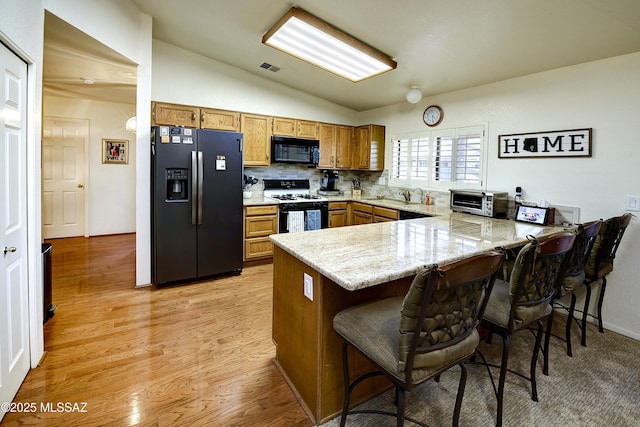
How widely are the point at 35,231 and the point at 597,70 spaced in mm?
4625

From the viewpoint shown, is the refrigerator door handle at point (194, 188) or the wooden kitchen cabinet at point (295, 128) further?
the wooden kitchen cabinet at point (295, 128)

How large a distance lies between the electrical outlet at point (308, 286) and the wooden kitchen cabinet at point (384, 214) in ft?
8.86

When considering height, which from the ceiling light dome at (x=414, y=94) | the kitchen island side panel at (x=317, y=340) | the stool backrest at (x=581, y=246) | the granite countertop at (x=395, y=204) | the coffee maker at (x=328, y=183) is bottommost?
the kitchen island side panel at (x=317, y=340)

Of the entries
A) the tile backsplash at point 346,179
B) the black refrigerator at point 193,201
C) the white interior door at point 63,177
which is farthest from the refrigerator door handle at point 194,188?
the white interior door at point 63,177

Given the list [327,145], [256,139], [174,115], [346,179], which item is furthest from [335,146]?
[174,115]

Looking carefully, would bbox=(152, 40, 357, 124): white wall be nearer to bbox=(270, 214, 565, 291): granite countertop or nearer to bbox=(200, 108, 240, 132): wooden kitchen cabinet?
bbox=(200, 108, 240, 132): wooden kitchen cabinet

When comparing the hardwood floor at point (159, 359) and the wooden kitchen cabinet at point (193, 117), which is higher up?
the wooden kitchen cabinet at point (193, 117)

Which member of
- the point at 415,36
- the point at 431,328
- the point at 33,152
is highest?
the point at 415,36

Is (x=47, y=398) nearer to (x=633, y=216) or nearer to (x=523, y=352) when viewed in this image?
(x=523, y=352)

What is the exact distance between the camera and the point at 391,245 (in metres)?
1.94

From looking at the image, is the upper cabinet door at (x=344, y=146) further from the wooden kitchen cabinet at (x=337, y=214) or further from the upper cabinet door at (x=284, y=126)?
the upper cabinet door at (x=284, y=126)

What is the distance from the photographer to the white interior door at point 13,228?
164 cm

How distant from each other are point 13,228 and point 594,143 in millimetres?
4421

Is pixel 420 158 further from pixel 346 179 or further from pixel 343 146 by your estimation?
pixel 346 179
